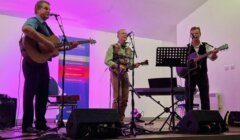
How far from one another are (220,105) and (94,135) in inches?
159

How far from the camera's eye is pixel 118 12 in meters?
6.93

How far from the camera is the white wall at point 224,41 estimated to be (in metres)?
5.54

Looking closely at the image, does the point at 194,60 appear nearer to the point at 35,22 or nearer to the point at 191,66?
the point at 191,66

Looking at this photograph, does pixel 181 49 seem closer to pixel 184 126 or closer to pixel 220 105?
pixel 184 126

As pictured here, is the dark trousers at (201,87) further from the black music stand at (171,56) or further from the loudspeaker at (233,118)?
the loudspeaker at (233,118)

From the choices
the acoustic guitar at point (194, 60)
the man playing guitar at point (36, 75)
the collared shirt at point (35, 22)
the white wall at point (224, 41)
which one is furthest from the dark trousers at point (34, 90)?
the white wall at point (224, 41)

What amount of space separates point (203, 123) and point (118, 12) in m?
4.44

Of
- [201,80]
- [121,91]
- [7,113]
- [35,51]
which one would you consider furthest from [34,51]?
[201,80]

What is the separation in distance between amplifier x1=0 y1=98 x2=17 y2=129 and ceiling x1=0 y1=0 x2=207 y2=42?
2.62 meters

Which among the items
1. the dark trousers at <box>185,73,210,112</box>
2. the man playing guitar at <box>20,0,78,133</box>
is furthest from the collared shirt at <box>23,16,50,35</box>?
the dark trousers at <box>185,73,210,112</box>

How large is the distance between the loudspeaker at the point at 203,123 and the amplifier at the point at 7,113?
2.75 m

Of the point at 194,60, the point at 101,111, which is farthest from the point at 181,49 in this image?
the point at 101,111

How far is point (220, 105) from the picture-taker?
231 inches

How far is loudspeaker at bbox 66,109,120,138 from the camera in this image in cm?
256
